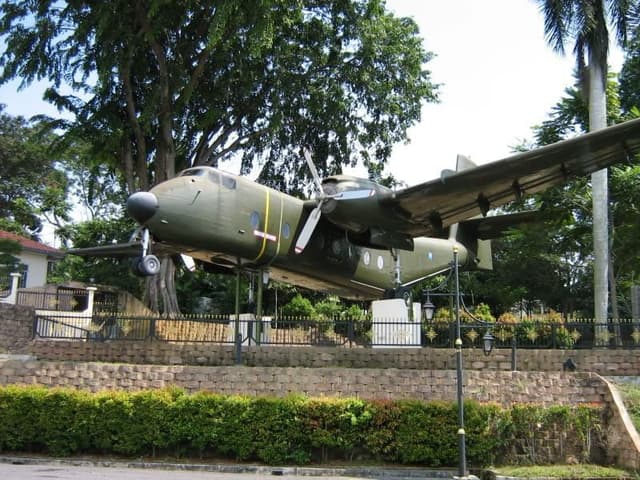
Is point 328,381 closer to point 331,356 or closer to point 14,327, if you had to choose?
point 331,356

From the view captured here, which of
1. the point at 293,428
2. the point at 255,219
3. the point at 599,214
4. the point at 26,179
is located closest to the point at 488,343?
the point at 293,428

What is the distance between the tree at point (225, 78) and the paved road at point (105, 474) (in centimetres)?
1542

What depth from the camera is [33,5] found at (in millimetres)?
30000

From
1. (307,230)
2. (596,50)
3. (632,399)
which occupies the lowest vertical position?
(632,399)

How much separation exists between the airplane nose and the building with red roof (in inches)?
1193

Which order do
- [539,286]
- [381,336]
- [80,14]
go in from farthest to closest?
[539,286], [80,14], [381,336]

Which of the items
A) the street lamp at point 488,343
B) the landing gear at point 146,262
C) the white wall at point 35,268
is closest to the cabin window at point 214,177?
the landing gear at point 146,262

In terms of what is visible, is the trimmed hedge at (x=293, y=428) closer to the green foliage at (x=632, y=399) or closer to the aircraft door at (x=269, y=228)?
the green foliage at (x=632, y=399)

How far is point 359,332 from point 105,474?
8876 millimetres

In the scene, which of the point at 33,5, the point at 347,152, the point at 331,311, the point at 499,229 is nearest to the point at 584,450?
the point at 499,229

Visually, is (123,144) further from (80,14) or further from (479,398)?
(479,398)

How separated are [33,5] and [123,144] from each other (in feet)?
26.4

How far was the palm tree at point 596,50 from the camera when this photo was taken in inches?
847

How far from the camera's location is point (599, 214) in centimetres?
2152
